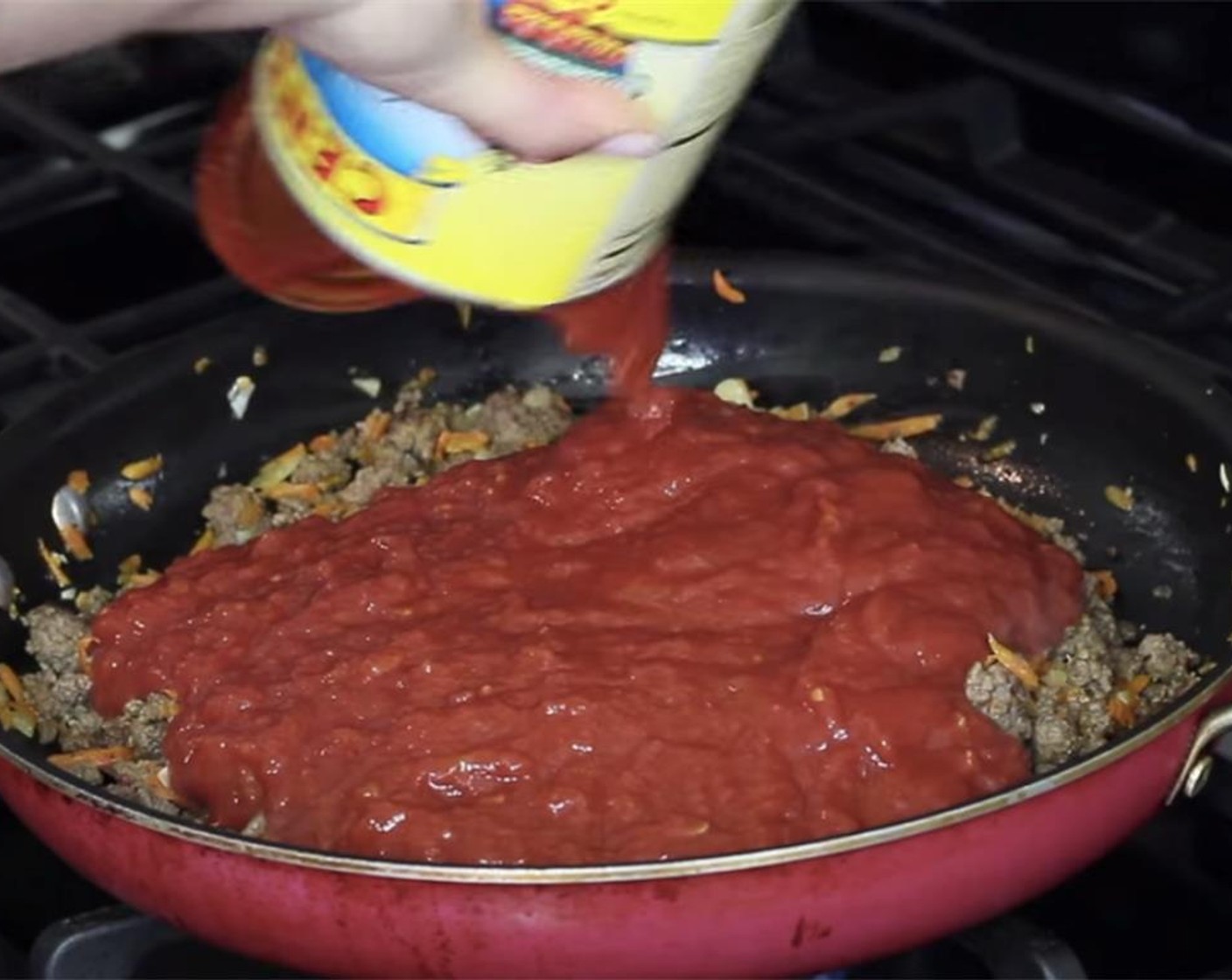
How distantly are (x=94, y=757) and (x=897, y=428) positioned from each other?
489mm

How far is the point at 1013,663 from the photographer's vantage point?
1085mm

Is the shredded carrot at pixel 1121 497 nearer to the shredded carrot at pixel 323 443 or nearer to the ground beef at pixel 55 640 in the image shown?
the shredded carrot at pixel 323 443

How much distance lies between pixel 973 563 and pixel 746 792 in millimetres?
205

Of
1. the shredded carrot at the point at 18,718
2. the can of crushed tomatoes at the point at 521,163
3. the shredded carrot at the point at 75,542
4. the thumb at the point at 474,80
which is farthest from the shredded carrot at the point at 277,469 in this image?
the thumb at the point at 474,80

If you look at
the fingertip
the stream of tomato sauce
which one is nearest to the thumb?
the fingertip

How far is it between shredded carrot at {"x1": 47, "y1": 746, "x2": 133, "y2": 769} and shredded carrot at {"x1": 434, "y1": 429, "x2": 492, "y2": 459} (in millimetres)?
279

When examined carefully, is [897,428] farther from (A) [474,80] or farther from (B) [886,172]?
(A) [474,80]

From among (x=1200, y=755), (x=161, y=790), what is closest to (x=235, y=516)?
(x=161, y=790)

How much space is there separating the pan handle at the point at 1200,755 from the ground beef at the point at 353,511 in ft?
0.17

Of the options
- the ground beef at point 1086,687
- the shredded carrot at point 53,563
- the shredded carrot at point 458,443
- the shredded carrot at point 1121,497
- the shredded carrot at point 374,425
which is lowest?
the shredded carrot at point 53,563

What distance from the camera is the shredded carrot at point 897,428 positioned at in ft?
4.32

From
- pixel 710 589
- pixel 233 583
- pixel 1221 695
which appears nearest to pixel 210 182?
pixel 233 583

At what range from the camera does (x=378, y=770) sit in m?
1.01

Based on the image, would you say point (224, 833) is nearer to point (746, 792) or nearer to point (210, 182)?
point (746, 792)
